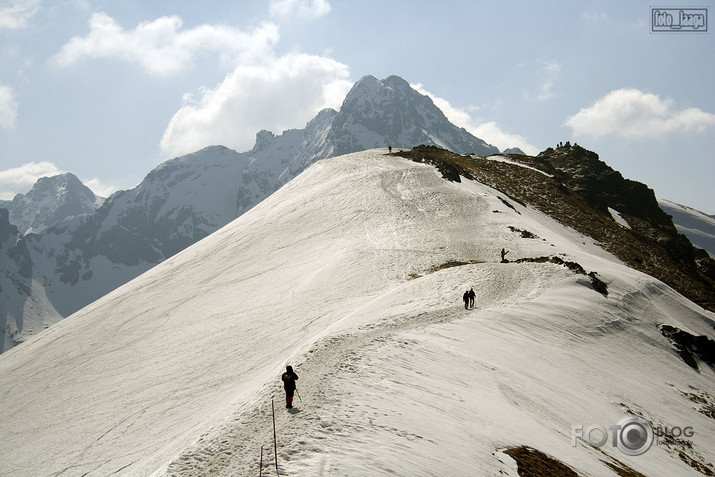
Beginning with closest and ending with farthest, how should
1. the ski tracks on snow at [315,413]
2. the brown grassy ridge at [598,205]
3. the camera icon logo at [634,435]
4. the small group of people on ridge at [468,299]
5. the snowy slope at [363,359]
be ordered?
the ski tracks on snow at [315,413] → the snowy slope at [363,359] → the camera icon logo at [634,435] → the small group of people on ridge at [468,299] → the brown grassy ridge at [598,205]

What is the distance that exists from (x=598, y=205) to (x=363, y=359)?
6604cm

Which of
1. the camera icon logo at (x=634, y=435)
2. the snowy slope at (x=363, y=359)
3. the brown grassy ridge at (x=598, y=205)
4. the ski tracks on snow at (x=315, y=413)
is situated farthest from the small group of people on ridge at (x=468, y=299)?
the brown grassy ridge at (x=598, y=205)

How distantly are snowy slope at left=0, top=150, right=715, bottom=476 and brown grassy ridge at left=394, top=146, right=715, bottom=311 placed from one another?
24.3 ft

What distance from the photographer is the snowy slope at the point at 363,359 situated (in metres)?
13.3

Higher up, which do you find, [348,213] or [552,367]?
[348,213]

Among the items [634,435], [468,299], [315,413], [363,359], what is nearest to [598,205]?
[468,299]

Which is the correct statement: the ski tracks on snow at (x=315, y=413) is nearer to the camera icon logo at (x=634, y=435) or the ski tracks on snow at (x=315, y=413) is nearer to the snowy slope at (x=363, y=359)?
the snowy slope at (x=363, y=359)

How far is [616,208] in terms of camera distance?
7631cm

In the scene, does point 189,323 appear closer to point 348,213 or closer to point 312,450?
point 348,213

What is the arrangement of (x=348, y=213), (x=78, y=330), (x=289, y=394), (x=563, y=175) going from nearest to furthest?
(x=289, y=394)
(x=78, y=330)
(x=348, y=213)
(x=563, y=175)

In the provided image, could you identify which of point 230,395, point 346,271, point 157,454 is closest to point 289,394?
point 157,454

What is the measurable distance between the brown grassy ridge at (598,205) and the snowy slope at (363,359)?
740 centimetres

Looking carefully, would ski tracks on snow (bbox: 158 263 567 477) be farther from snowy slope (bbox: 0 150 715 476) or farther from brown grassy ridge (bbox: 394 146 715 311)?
brown grassy ridge (bbox: 394 146 715 311)

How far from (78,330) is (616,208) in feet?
261
